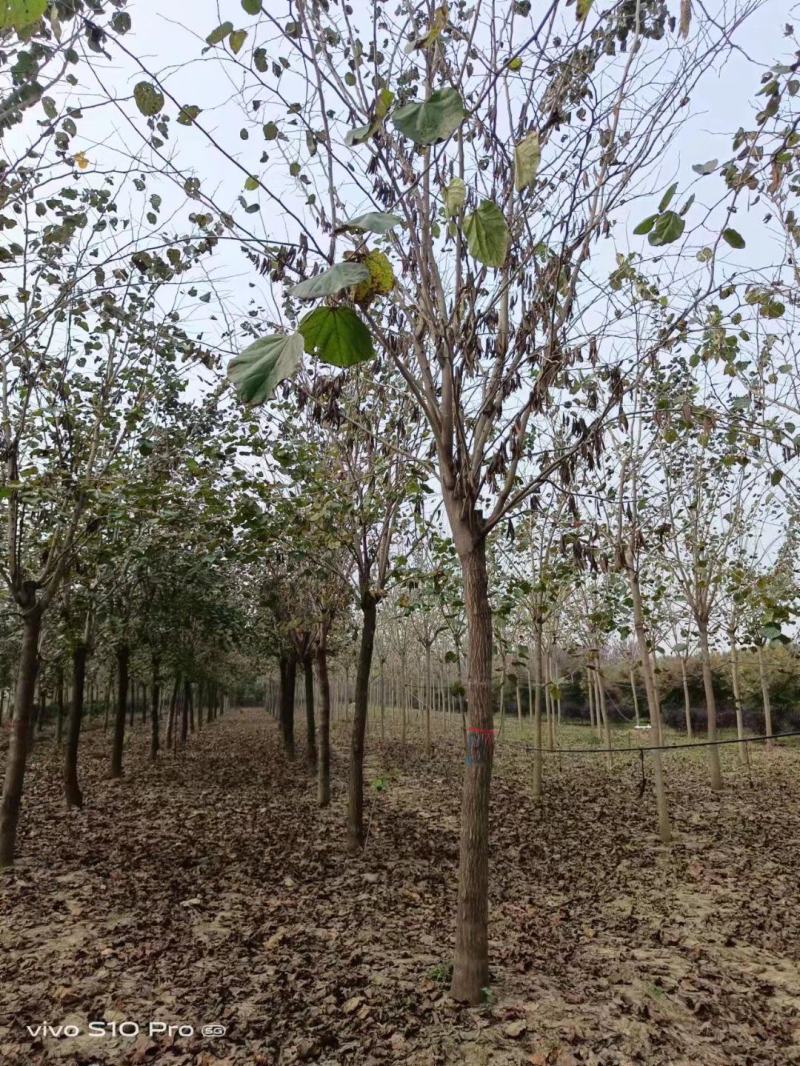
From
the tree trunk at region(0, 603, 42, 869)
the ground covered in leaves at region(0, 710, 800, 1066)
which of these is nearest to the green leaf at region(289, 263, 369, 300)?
the ground covered in leaves at region(0, 710, 800, 1066)

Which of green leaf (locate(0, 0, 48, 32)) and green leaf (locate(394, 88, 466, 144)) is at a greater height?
green leaf (locate(0, 0, 48, 32))

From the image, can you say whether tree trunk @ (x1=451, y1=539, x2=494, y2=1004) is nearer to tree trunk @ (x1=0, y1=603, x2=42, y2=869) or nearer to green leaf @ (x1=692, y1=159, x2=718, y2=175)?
green leaf @ (x1=692, y1=159, x2=718, y2=175)

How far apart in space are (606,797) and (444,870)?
5.42m

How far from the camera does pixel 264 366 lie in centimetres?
121

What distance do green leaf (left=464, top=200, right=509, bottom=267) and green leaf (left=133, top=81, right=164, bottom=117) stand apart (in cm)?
209

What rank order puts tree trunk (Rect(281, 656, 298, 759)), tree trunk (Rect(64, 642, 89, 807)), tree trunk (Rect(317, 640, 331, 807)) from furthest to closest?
tree trunk (Rect(281, 656, 298, 759)) → tree trunk (Rect(317, 640, 331, 807)) → tree trunk (Rect(64, 642, 89, 807))

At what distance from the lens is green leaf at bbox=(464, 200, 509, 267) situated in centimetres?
159

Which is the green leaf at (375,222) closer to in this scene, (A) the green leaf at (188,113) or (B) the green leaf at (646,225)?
(B) the green leaf at (646,225)

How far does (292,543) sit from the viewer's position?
7.49 metres

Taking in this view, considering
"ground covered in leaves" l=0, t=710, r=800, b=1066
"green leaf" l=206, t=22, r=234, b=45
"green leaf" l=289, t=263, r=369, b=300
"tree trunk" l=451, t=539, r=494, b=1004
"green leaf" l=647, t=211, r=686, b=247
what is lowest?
"ground covered in leaves" l=0, t=710, r=800, b=1066

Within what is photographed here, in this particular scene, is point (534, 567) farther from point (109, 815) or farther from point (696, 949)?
point (109, 815)

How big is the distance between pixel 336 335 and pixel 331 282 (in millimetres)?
110

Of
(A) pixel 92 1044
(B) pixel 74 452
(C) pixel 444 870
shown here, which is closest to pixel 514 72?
(B) pixel 74 452

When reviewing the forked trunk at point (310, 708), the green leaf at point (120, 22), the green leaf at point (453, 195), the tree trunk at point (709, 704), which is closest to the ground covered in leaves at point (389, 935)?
the tree trunk at point (709, 704)
